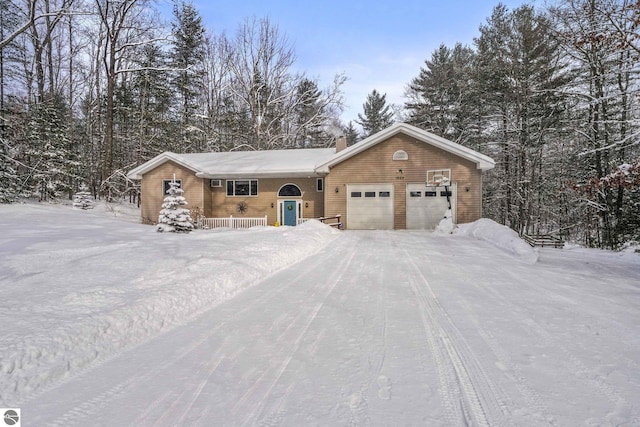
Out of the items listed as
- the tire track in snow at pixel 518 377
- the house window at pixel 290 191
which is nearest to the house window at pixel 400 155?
the house window at pixel 290 191

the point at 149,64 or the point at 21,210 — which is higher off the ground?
the point at 149,64

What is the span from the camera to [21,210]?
1385 centimetres

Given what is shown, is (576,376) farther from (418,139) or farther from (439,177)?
(418,139)

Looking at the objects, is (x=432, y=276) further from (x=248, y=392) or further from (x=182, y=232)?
(x=182, y=232)

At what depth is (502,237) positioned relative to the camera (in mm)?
9844

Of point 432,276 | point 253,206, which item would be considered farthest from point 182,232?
point 432,276

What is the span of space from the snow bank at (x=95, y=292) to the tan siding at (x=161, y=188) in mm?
10041

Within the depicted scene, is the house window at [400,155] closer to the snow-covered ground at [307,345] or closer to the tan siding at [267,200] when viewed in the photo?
the tan siding at [267,200]

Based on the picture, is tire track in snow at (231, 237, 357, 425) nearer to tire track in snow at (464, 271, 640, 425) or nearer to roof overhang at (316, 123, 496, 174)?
tire track in snow at (464, 271, 640, 425)

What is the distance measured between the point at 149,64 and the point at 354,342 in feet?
98.1

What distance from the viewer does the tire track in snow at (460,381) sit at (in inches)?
76.1

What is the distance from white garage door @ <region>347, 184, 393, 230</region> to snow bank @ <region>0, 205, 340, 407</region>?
8370 millimetres

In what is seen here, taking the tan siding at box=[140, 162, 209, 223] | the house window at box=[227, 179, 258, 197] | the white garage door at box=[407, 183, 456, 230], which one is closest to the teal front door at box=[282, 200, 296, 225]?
the house window at box=[227, 179, 258, 197]

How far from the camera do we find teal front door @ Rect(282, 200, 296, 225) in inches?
703
